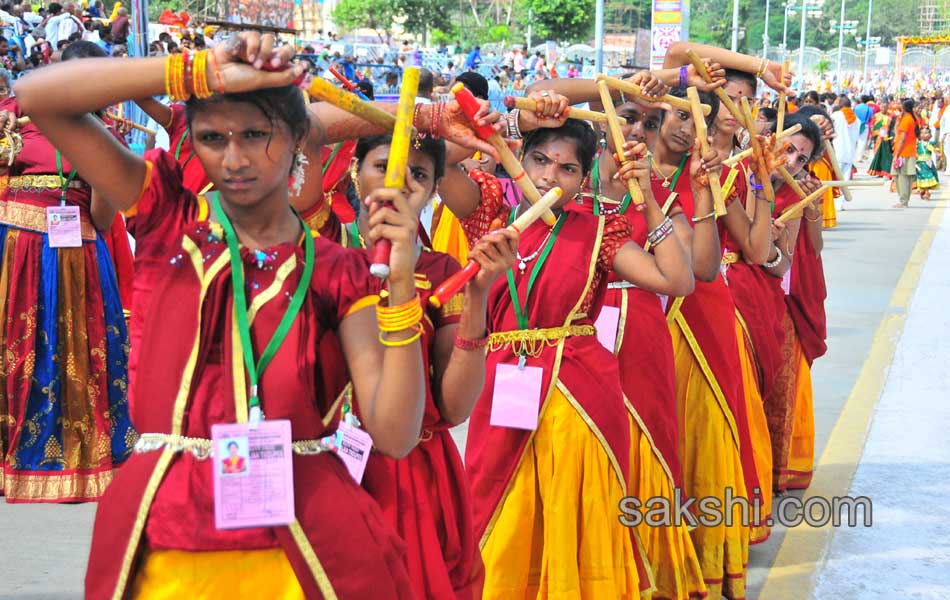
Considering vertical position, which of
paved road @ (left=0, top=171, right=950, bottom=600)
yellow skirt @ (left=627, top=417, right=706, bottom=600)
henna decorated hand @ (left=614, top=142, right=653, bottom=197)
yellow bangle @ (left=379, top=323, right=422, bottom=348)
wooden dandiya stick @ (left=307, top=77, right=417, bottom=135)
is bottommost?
paved road @ (left=0, top=171, right=950, bottom=600)

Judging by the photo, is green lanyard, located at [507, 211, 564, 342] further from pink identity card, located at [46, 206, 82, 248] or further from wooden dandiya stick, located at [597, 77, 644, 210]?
pink identity card, located at [46, 206, 82, 248]

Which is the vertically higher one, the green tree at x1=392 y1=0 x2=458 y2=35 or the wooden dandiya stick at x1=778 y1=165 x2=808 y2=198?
the green tree at x1=392 y1=0 x2=458 y2=35

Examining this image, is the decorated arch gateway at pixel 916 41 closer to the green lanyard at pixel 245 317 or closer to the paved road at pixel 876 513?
the paved road at pixel 876 513

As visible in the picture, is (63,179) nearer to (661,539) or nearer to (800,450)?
(661,539)

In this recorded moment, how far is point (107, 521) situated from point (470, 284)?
84cm

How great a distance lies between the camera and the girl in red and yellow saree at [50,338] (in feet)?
20.3

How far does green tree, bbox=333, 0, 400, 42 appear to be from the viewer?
212 feet

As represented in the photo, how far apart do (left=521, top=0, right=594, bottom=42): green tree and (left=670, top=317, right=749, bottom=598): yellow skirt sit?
5356 cm

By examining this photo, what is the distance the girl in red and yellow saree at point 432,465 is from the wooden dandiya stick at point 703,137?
127 cm

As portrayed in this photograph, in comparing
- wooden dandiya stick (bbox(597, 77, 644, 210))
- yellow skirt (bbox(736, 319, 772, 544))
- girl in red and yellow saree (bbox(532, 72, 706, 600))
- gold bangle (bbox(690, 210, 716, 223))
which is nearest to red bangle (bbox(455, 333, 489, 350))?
wooden dandiya stick (bbox(597, 77, 644, 210))

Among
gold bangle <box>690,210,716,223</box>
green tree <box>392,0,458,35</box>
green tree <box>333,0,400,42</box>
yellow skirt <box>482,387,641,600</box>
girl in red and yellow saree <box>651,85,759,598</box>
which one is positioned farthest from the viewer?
green tree <box>333,0,400,42</box>

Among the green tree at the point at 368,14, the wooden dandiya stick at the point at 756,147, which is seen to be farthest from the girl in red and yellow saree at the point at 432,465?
the green tree at the point at 368,14

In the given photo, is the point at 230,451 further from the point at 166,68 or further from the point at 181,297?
the point at 166,68

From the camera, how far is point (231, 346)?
2256mm
